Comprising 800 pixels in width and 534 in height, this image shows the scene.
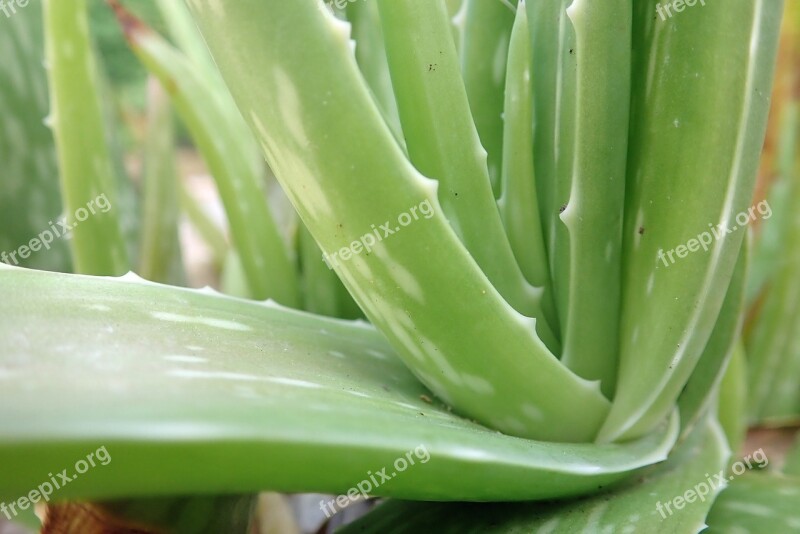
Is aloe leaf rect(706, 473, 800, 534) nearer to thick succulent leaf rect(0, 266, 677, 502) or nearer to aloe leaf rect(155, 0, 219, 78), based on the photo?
thick succulent leaf rect(0, 266, 677, 502)

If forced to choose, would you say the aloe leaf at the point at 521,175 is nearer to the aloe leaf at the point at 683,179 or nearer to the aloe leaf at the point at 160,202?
the aloe leaf at the point at 683,179

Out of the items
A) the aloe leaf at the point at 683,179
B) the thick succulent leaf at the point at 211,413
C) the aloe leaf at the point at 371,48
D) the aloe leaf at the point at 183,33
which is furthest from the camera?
the aloe leaf at the point at 183,33

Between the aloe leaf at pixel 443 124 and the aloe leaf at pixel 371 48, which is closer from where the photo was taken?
the aloe leaf at pixel 443 124

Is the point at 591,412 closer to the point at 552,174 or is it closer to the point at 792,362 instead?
the point at 552,174

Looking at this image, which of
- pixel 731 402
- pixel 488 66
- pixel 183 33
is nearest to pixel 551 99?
pixel 488 66

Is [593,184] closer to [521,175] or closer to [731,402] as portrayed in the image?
[521,175]

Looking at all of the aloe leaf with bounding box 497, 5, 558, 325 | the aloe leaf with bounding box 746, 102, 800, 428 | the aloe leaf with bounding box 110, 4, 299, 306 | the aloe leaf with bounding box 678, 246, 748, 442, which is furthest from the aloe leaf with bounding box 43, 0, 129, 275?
the aloe leaf with bounding box 746, 102, 800, 428

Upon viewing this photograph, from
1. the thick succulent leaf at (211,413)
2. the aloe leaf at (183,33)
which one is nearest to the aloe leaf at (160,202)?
the aloe leaf at (183,33)
